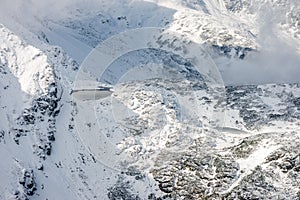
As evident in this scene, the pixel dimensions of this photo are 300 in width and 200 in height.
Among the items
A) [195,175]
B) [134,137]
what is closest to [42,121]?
[134,137]

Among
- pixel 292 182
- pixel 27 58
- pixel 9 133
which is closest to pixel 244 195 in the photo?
pixel 292 182

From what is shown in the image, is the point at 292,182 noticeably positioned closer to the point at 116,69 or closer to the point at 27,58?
the point at 27,58

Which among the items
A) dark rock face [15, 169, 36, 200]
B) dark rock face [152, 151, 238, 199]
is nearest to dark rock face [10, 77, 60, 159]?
dark rock face [15, 169, 36, 200]

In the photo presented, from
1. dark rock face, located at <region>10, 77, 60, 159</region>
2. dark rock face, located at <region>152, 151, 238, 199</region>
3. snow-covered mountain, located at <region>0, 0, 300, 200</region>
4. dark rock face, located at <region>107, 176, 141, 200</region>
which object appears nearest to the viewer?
dark rock face, located at <region>152, 151, 238, 199</region>

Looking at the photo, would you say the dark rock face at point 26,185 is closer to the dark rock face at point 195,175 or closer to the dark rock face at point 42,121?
the dark rock face at point 42,121

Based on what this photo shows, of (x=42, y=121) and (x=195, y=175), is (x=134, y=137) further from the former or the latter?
(x=42, y=121)

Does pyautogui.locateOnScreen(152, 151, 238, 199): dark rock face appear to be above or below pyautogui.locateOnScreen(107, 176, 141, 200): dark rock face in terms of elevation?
above

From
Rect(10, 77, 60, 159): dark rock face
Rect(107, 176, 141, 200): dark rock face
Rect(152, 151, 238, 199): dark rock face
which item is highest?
Rect(10, 77, 60, 159): dark rock face

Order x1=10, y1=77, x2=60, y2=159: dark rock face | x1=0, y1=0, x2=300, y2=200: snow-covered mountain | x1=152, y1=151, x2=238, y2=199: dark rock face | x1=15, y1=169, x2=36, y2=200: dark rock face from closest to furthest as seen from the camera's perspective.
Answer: x1=15, y1=169, x2=36, y2=200: dark rock face → x1=152, y1=151, x2=238, y2=199: dark rock face → x1=0, y1=0, x2=300, y2=200: snow-covered mountain → x1=10, y1=77, x2=60, y2=159: dark rock face

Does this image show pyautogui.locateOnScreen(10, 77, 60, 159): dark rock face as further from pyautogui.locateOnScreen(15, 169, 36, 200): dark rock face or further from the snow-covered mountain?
pyautogui.locateOnScreen(15, 169, 36, 200): dark rock face

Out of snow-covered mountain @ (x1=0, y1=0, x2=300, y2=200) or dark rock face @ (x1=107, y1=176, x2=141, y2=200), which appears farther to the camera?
dark rock face @ (x1=107, y1=176, x2=141, y2=200)

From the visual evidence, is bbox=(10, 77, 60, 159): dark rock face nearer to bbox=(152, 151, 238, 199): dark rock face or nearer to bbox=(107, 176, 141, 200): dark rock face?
bbox=(107, 176, 141, 200): dark rock face
